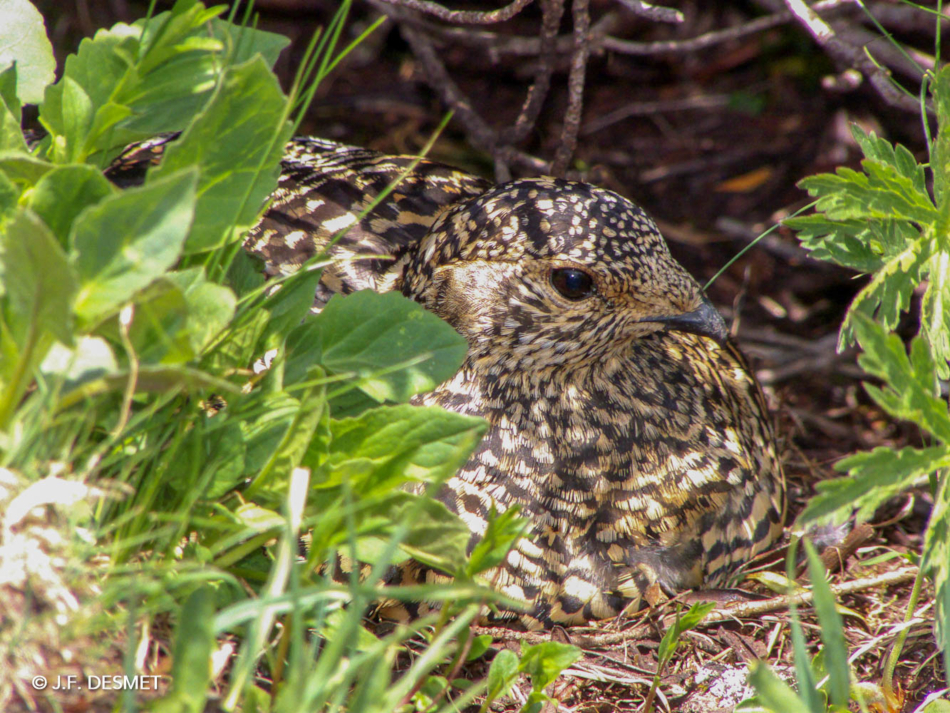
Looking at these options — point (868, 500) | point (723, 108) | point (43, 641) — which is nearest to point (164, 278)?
point (43, 641)

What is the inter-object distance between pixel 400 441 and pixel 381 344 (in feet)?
0.83

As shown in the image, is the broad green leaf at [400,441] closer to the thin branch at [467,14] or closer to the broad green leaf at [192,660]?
the broad green leaf at [192,660]

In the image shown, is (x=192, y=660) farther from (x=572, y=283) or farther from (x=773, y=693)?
(x=572, y=283)

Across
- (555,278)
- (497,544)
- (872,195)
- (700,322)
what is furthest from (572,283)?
(497,544)

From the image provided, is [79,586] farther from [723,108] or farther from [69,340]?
[723,108]

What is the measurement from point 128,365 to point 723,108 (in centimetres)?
373

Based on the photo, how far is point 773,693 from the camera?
1.43 m

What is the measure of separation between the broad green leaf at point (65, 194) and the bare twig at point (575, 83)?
5.88 ft

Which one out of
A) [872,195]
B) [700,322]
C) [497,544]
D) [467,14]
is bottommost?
[497,544]

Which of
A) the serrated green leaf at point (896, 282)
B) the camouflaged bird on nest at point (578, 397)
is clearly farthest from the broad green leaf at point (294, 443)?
the serrated green leaf at point (896, 282)

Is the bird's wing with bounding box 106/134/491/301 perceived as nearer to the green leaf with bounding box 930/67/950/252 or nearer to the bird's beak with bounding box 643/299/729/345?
the bird's beak with bounding box 643/299/729/345

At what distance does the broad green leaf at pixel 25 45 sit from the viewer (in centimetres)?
200

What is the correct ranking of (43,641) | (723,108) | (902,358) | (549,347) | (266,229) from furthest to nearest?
(723,108) < (266,229) < (549,347) < (902,358) < (43,641)

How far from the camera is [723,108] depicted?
14.9 feet
